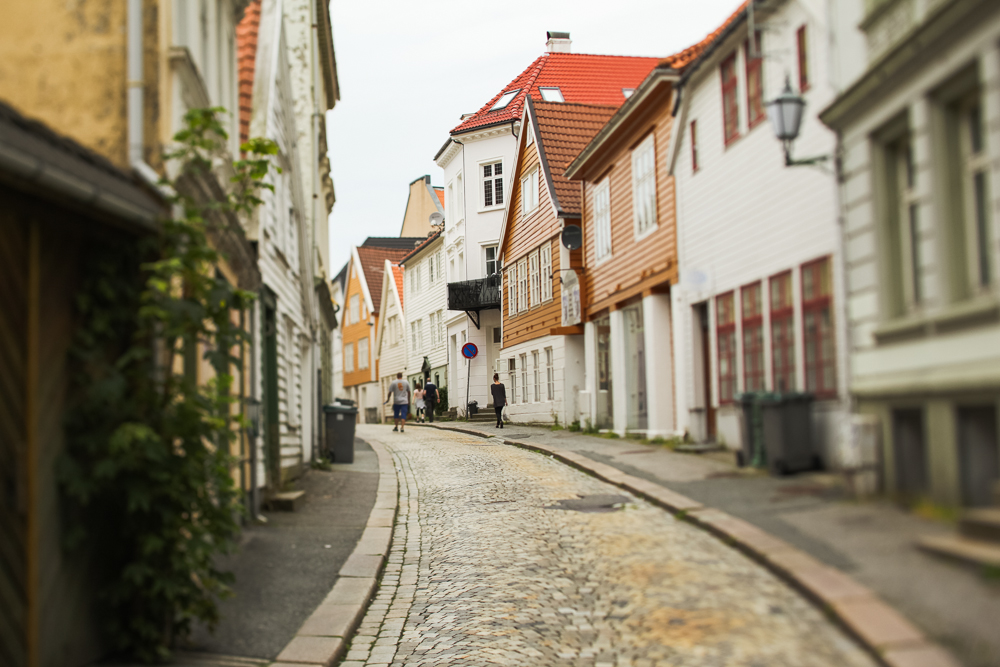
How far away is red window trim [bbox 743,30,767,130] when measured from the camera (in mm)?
1377

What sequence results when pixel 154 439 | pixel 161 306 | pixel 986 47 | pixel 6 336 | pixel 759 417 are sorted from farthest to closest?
pixel 161 306 → pixel 154 439 → pixel 6 336 → pixel 759 417 → pixel 986 47

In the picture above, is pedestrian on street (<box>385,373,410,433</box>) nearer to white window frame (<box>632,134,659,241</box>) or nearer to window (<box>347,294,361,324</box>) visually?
white window frame (<box>632,134,659,241</box>)

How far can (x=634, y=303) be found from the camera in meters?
2.47

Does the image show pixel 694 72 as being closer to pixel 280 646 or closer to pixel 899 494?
pixel 899 494

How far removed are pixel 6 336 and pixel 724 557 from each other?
14.7ft

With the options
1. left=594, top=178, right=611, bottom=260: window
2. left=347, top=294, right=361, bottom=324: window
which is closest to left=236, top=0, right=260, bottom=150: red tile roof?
left=594, top=178, right=611, bottom=260: window

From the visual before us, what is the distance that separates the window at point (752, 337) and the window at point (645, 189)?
21.5 inches

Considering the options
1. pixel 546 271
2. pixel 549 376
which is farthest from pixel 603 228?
pixel 546 271

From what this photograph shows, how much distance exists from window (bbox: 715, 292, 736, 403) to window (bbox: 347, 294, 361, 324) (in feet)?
191

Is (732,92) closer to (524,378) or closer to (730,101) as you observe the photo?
(730,101)

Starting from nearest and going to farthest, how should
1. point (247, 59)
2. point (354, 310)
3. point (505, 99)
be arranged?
point (247, 59), point (505, 99), point (354, 310)

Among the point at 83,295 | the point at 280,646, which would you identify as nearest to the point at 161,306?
the point at 83,295

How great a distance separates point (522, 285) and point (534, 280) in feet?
5.28

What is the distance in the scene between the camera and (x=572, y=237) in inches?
888
